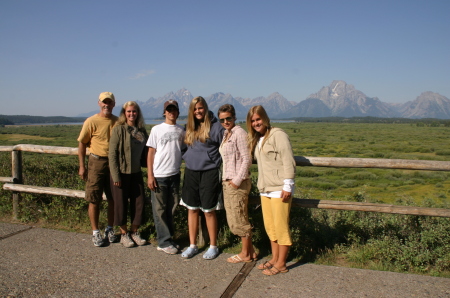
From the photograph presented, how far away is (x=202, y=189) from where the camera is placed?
12.1 ft

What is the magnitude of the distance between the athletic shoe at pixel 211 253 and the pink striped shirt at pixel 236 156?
33.2 inches

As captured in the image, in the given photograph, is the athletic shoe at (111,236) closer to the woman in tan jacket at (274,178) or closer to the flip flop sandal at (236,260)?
the flip flop sandal at (236,260)

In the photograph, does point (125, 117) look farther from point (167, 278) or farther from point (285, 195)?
point (285, 195)

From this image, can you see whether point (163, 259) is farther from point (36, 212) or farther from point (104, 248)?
point (36, 212)

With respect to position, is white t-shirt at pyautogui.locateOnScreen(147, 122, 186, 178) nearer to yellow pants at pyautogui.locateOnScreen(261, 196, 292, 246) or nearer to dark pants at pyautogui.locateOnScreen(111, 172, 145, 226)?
dark pants at pyautogui.locateOnScreen(111, 172, 145, 226)

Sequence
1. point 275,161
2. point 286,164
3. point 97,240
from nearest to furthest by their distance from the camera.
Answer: point 286,164 → point 275,161 → point 97,240

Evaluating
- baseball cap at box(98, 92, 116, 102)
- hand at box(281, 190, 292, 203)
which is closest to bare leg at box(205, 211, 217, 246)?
hand at box(281, 190, 292, 203)

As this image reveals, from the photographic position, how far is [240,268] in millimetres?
3531

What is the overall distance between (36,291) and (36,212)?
8.28ft

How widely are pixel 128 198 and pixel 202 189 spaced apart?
1037 millimetres

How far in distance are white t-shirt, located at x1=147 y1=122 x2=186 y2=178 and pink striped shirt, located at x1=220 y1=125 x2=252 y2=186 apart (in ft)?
1.82

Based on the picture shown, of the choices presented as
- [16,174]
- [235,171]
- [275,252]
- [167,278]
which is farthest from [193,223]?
[16,174]

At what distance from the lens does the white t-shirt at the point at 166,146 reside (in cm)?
379

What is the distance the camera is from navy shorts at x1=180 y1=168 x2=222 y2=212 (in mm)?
3639
